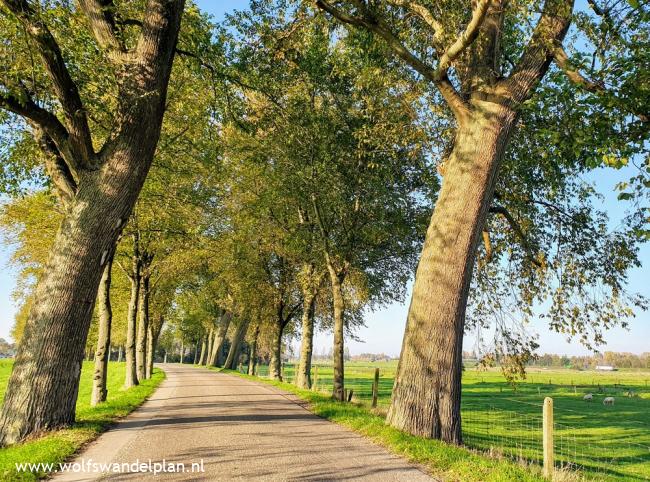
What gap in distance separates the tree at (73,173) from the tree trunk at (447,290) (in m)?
5.86

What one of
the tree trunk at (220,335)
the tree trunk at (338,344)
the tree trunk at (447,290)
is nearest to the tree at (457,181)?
the tree trunk at (447,290)

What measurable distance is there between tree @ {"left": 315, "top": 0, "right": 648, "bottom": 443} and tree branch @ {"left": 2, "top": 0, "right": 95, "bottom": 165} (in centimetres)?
499

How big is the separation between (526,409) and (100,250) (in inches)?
1687

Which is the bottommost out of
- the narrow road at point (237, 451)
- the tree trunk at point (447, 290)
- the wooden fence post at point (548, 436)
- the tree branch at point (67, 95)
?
the narrow road at point (237, 451)

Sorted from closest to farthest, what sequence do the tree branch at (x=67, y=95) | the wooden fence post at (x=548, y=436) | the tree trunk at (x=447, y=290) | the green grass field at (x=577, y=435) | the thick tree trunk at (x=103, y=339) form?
1. the wooden fence post at (x=548, y=436)
2. the tree branch at (x=67, y=95)
3. the tree trunk at (x=447, y=290)
4. the thick tree trunk at (x=103, y=339)
5. the green grass field at (x=577, y=435)

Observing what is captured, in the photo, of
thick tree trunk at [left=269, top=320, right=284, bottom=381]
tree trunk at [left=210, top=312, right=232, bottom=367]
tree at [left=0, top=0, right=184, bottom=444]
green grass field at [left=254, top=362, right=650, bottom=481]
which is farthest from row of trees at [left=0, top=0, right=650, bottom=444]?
tree trunk at [left=210, top=312, right=232, bottom=367]

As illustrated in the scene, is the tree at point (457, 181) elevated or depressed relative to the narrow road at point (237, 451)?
elevated

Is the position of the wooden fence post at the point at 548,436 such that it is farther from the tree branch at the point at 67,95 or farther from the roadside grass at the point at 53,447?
the tree branch at the point at 67,95

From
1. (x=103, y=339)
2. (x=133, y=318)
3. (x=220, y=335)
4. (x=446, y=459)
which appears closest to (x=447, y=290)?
(x=446, y=459)

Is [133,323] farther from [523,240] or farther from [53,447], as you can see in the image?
[523,240]

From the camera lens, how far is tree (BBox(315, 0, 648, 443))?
849 centimetres

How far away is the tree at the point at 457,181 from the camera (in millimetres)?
8492

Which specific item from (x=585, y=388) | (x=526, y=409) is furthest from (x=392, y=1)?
(x=585, y=388)


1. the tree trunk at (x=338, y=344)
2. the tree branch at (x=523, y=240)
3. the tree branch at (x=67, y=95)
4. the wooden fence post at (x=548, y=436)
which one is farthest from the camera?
the tree trunk at (x=338, y=344)
